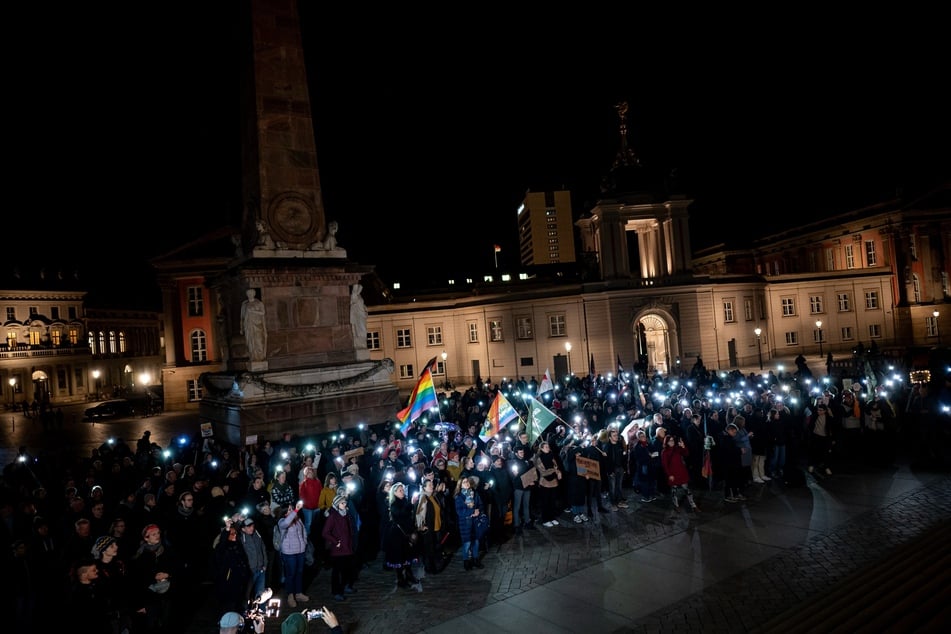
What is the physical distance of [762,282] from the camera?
1870 inches

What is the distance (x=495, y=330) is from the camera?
45.8m

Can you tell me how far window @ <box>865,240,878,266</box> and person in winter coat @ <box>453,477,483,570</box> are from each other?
6111 centimetres

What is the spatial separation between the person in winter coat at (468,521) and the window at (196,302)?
40.2 metres

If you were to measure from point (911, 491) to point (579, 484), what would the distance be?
22.3 ft

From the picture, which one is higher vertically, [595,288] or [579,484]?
[595,288]

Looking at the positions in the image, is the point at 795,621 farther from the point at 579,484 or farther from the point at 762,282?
the point at 762,282

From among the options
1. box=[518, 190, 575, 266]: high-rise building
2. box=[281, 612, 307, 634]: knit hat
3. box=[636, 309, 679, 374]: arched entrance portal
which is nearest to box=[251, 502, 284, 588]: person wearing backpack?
box=[281, 612, 307, 634]: knit hat

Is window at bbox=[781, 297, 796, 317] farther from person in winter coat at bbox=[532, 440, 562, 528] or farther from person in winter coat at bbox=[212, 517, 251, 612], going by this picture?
person in winter coat at bbox=[212, 517, 251, 612]

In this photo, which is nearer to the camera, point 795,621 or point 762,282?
point 795,621

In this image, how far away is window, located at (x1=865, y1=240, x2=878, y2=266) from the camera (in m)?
57.7

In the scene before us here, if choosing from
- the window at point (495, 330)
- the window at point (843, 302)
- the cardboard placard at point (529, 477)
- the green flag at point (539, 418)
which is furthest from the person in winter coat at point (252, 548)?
the window at point (843, 302)

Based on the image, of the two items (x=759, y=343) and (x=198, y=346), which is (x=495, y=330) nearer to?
(x=759, y=343)

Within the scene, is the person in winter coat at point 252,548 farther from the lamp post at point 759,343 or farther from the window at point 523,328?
the lamp post at point 759,343

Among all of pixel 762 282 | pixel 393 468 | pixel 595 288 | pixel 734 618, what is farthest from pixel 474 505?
pixel 762 282
